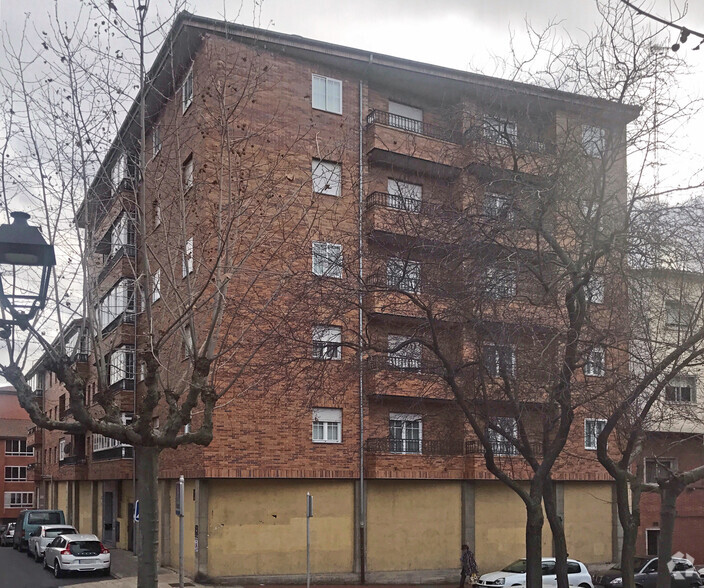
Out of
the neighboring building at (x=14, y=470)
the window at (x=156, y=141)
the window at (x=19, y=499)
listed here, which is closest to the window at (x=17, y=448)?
the neighboring building at (x=14, y=470)

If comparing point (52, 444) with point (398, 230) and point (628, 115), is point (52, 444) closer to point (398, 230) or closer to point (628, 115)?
point (398, 230)

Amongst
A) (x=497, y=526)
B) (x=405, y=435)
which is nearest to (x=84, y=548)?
(x=405, y=435)

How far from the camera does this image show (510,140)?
14828 mm

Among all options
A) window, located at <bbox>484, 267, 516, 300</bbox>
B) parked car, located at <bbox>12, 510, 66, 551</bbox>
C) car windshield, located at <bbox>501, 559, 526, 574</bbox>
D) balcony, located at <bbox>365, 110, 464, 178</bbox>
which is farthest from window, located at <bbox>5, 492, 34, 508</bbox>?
window, located at <bbox>484, 267, 516, 300</bbox>

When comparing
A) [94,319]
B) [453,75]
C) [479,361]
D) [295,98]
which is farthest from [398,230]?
[453,75]

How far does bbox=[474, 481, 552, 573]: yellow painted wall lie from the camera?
29.2 m

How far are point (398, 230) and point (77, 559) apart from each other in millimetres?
18027

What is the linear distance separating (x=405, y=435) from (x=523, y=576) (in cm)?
650

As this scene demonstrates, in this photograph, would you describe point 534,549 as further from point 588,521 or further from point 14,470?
point 14,470

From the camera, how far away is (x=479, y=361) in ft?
→ 51.8

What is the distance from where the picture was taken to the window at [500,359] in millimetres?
15680

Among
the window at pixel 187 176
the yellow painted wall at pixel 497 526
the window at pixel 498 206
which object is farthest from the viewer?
the yellow painted wall at pixel 497 526

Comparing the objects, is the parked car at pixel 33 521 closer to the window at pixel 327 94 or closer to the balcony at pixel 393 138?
the window at pixel 327 94

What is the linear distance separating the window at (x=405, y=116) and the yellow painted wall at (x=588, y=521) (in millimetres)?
13212
